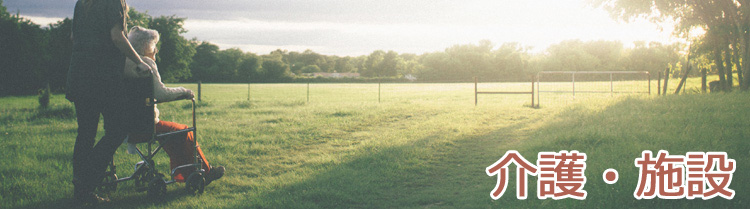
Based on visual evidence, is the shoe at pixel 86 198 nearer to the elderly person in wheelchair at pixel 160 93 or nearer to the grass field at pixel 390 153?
the grass field at pixel 390 153

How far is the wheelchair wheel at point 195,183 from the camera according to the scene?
4.46 m

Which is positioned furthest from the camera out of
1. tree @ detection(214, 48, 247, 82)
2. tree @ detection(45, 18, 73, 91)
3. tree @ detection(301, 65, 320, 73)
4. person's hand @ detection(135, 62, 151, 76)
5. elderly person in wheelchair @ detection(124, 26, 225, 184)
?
tree @ detection(301, 65, 320, 73)

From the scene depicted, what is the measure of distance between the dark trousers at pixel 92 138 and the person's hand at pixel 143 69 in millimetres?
302

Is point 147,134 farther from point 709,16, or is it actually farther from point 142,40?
point 709,16

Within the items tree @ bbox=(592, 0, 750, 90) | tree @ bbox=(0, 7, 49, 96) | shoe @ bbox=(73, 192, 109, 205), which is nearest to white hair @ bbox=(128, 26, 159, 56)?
shoe @ bbox=(73, 192, 109, 205)

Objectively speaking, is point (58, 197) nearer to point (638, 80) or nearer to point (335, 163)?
point (335, 163)

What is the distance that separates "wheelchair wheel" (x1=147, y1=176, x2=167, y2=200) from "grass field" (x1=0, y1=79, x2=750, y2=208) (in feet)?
0.30

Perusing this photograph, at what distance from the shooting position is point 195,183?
4527 mm

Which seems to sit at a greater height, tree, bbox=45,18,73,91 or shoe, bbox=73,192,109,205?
tree, bbox=45,18,73,91

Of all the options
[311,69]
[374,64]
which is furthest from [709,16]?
[311,69]

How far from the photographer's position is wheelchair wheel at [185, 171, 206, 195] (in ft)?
14.6

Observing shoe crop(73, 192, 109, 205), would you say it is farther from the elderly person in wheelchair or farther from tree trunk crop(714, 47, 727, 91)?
tree trunk crop(714, 47, 727, 91)

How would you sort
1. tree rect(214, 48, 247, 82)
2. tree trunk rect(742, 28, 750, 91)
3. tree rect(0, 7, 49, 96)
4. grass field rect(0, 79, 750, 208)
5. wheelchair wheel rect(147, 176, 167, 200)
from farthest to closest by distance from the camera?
1. tree rect(214, 48, 247, 82)
2. tree rect(0, 7, 49, 96)
3. tree trunk rect(742, 28, 750, 91)
4. grass field rect(0, 79, 750, 208)
5. wheelchair wheel rect(147, 176, 167, 200)

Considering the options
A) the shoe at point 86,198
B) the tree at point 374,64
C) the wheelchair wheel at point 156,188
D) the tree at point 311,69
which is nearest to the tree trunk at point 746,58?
the wheelchair wheel at point 156,188
